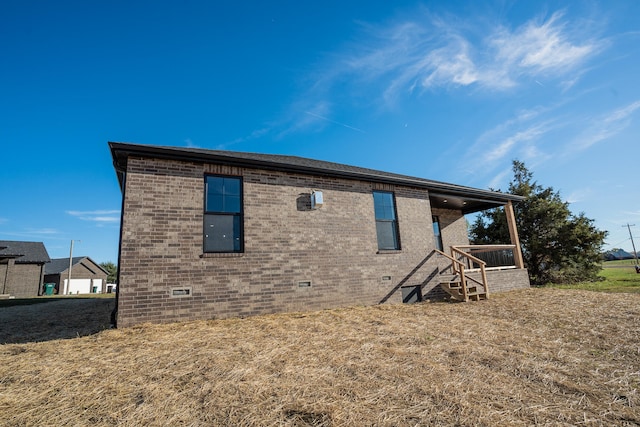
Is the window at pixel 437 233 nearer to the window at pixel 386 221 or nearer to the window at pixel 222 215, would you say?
the window at pixel 386 221

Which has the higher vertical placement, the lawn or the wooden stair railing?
the wooden stair railing

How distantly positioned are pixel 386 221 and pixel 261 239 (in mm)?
4134

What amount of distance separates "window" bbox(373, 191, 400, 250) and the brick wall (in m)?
0.22

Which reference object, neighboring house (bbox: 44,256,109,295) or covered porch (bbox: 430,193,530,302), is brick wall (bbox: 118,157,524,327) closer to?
covered porch (bbox: 430,193,530,302)

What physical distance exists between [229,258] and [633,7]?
1049 cm

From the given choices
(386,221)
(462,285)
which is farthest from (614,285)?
(386,221)

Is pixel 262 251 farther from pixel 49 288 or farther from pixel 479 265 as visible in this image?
pixel 49 288

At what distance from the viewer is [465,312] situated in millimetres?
6680

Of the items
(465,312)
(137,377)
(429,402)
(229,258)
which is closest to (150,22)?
(229,258)

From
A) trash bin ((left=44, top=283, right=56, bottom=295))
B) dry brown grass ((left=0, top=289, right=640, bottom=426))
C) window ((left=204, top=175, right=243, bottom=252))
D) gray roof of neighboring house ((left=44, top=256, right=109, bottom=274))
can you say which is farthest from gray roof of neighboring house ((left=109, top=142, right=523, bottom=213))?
gray roof of neighboring house ((left=44, top=256, right=109, bottom=274))

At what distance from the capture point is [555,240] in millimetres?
15781

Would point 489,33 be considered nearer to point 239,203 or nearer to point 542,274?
point 239,203

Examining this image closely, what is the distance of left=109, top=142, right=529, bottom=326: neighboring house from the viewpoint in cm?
566

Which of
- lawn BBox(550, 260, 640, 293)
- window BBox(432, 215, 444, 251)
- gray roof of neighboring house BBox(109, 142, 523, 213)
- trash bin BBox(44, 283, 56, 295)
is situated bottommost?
lawn BBox(550, 260, 640, 293)
